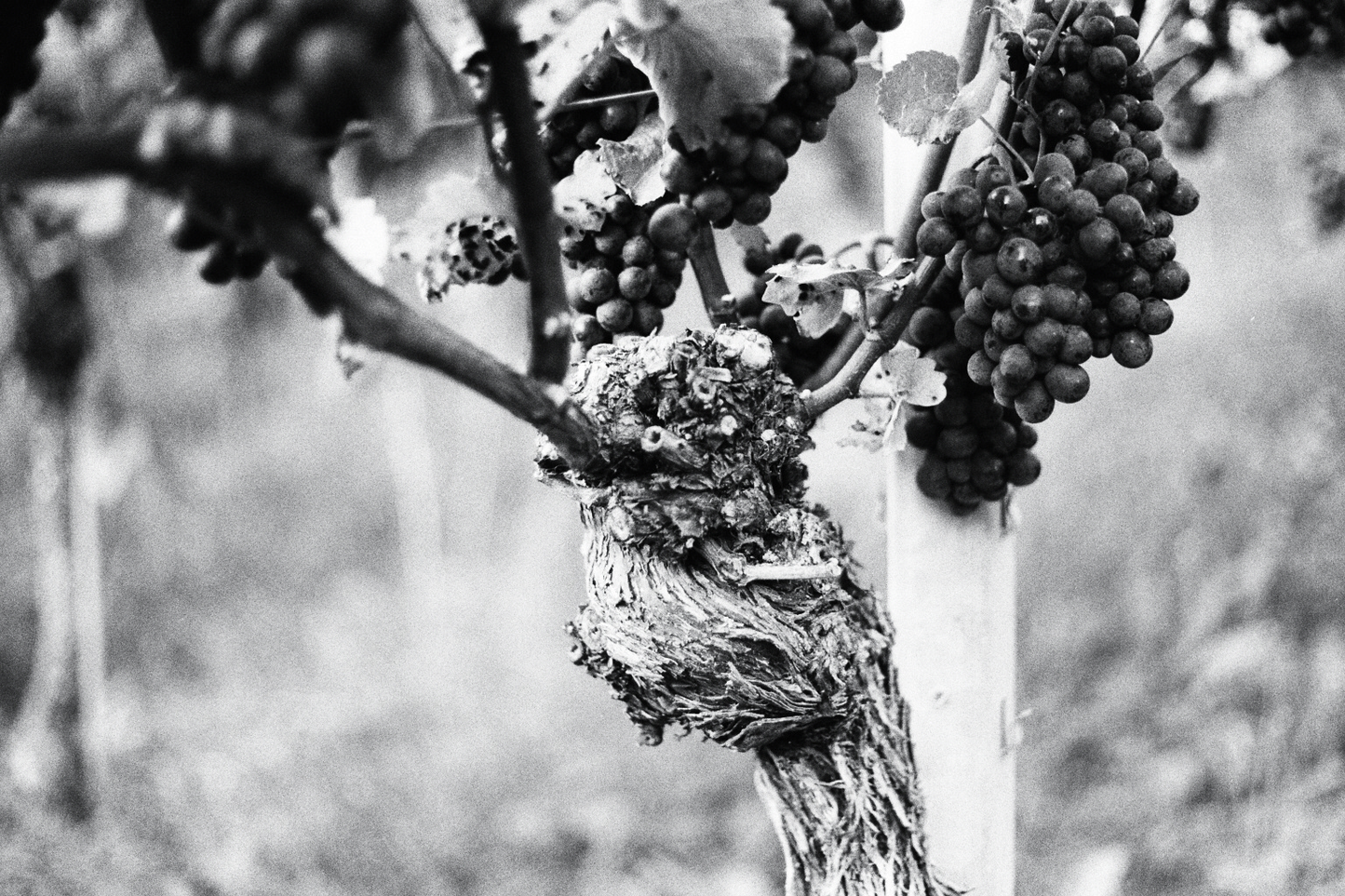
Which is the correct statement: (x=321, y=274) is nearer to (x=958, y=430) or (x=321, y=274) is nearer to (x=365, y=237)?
(x=365, y=237)

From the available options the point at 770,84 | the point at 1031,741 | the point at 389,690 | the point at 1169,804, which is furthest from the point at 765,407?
the point at 389,690

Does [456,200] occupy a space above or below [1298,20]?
below

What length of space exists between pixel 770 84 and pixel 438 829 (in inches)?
126

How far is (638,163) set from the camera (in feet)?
2.81

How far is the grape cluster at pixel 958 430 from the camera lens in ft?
3.04

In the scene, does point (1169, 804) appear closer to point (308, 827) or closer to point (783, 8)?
point (308, 827)

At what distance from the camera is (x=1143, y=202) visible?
809mm

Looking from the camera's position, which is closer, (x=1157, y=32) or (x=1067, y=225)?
(x=1067, y=225)

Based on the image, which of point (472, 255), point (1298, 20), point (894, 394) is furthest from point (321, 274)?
point (1298, 20)

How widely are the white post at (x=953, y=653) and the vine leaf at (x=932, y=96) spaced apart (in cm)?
21

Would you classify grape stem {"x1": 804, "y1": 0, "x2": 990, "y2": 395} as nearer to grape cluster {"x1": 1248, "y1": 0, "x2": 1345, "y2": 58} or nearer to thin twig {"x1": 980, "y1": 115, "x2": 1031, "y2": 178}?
thin twig {"x1": 980, "y1": 115, "x2": 1031, "y2": 178}

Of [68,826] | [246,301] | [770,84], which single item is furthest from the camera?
[246,301]

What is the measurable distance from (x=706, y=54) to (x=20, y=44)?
1.42 feet

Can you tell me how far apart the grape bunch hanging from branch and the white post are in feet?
0.24
